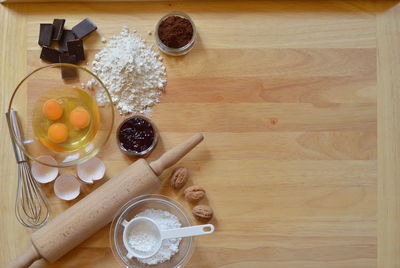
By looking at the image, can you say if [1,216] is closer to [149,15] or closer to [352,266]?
[149,15]

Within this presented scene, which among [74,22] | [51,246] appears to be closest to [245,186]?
[51,246]

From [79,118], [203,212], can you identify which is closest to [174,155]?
[203,212]

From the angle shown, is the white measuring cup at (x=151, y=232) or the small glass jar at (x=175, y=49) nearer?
the white measuring cup at (x=151, y=232)

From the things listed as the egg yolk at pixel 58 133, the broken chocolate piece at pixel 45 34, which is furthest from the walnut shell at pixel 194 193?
the broken chocolate piece at pixel 45 34

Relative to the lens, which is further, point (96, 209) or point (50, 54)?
point (50, 54)

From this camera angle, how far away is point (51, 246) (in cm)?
125

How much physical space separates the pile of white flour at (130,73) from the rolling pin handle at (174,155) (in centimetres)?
17

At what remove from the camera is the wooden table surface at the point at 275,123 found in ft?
4.44

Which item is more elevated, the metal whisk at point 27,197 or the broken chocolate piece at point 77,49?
the broken chocolate piece at point 77,49

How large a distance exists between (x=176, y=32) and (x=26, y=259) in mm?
804

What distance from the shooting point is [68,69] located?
4.39ft

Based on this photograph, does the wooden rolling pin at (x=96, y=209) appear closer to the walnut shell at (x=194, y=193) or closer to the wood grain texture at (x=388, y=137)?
the walnut shell at (x=194, y=193)

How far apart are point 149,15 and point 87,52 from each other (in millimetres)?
230

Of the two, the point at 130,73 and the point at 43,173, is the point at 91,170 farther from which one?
the point at 130,73
